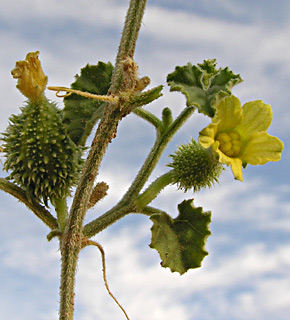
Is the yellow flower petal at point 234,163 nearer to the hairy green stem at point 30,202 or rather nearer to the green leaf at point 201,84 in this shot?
the green leaf at point 201,84

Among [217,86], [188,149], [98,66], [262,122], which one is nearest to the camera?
[217,86]

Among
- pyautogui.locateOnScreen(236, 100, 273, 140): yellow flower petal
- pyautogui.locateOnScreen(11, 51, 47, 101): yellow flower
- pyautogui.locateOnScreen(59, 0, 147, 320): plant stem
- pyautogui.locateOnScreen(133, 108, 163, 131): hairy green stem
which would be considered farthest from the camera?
pyautogui.locateOnScreen(133, 108, 163, 131): hairy green stem

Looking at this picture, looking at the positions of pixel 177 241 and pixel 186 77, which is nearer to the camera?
pixel 186 77

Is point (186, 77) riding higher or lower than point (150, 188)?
higher

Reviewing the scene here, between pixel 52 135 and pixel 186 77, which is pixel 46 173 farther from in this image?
pixel 186 77

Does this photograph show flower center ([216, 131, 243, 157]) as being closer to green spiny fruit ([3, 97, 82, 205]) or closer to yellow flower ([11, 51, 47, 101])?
green spiny fruit ([3, 97, 82, 205])


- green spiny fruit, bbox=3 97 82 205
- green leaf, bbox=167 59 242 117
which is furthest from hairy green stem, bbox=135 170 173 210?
green leaf, bbox=167 59 242 117

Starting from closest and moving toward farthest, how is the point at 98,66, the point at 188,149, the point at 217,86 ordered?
the point at 217,86
the point at 188,149
the point at 98,66

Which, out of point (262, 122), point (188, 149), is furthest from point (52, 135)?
point (262, 122)
